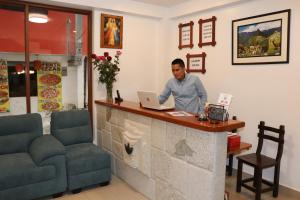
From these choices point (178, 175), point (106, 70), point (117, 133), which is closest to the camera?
point (178, 175)

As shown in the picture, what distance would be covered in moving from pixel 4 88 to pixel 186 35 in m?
2.95

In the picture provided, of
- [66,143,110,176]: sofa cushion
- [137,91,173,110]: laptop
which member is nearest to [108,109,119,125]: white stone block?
[66,143,110,176]: sofa cushion

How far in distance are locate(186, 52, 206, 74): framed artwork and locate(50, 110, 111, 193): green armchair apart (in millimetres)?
1904

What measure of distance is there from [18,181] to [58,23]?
7.92 ft

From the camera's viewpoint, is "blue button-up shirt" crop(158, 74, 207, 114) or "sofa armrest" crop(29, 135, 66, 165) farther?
"blue button-up shirt" crop(158, 74, 207, 114)

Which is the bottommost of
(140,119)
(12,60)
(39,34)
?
(140,119)

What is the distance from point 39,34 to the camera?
12.5ft

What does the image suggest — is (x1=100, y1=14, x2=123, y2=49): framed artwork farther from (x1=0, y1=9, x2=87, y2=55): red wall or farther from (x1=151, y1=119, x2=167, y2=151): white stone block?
(x1=151, y1=119, x2=167, y2=151): white stone block

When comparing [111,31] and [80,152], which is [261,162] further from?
[111,31]

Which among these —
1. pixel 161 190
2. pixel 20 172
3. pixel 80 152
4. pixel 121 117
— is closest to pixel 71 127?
pixel 80 152

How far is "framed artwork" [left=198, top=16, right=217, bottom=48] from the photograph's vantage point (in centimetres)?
389

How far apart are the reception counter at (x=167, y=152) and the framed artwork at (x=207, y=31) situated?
1.75 m

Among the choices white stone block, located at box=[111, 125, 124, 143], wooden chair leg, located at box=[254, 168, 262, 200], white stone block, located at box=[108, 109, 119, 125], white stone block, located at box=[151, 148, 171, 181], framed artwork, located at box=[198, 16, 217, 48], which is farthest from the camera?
framed artwork, located at box=[198, 16, 217, 48]

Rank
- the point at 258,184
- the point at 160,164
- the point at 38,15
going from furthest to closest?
the point at 38,15 → the point at 258,184 → the point at 160,164
